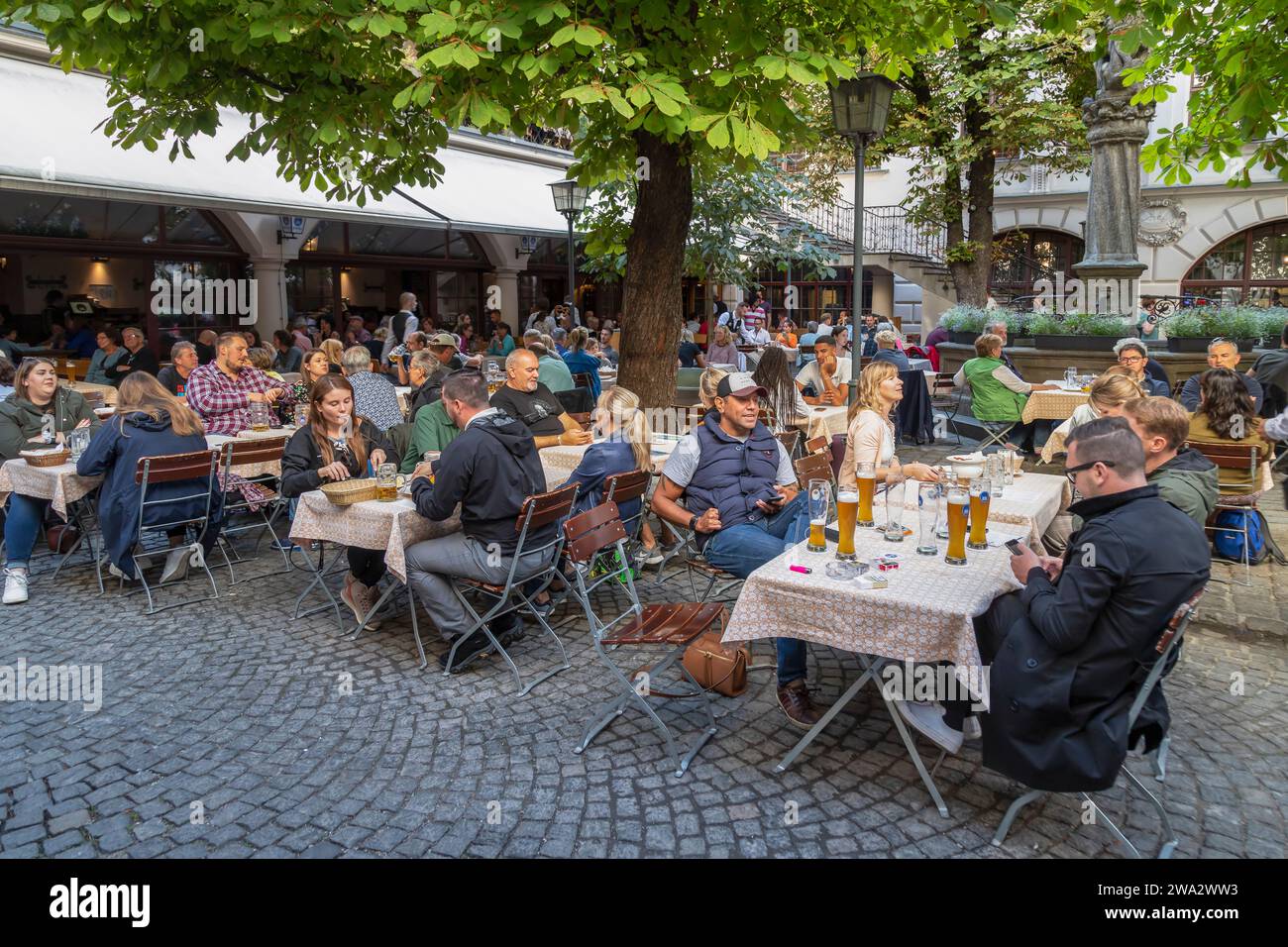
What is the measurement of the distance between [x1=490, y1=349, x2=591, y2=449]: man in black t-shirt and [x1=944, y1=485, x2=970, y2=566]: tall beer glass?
3.37 metres

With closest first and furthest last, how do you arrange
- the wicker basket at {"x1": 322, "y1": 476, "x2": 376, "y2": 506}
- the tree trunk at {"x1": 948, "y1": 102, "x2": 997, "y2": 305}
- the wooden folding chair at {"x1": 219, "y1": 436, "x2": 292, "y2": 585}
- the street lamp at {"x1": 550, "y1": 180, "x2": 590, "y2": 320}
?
1. the wicker basket at {"x1": 322, "y1": 476, "x2": 376, "y2": 506}
2. the wooden folding chair at {"x1": 219, "y1": 436, "x2": 292, "y2": 585}
3. the street lamp at {"x1": 550, "y1": 180, "x2": 590, "y2": 320}
4. the tree trunk at {"x1": 948, "y1": 102, "x2": 997, "y2": 305}

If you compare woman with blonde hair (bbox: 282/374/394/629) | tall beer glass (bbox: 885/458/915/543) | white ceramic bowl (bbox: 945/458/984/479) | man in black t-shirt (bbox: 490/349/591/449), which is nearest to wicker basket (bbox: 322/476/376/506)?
woman with blonde hair (bbox: 282/374/394/629)

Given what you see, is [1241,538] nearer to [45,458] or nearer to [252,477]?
[252,477]

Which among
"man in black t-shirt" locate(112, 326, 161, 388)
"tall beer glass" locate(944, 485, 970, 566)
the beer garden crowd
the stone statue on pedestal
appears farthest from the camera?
the stone statue on pedestal

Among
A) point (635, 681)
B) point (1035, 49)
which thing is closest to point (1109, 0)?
point (635, 681)

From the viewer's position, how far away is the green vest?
9867 mm

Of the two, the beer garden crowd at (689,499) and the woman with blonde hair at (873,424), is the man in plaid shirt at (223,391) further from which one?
the woman with blonde hair at (873,424)

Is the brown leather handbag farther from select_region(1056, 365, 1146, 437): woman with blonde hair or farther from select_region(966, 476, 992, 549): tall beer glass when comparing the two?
select_region(1056, 365, 1146, 437): woman with blonde hair

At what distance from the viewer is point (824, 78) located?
530cm

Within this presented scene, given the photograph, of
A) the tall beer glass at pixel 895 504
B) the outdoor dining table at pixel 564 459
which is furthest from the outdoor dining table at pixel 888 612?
the outdoor dining table at pixel 564 459

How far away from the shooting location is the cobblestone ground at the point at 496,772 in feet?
10.9

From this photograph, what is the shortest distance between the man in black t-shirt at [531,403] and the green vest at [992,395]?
193 inches

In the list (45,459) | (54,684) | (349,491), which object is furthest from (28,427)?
(349,491)
